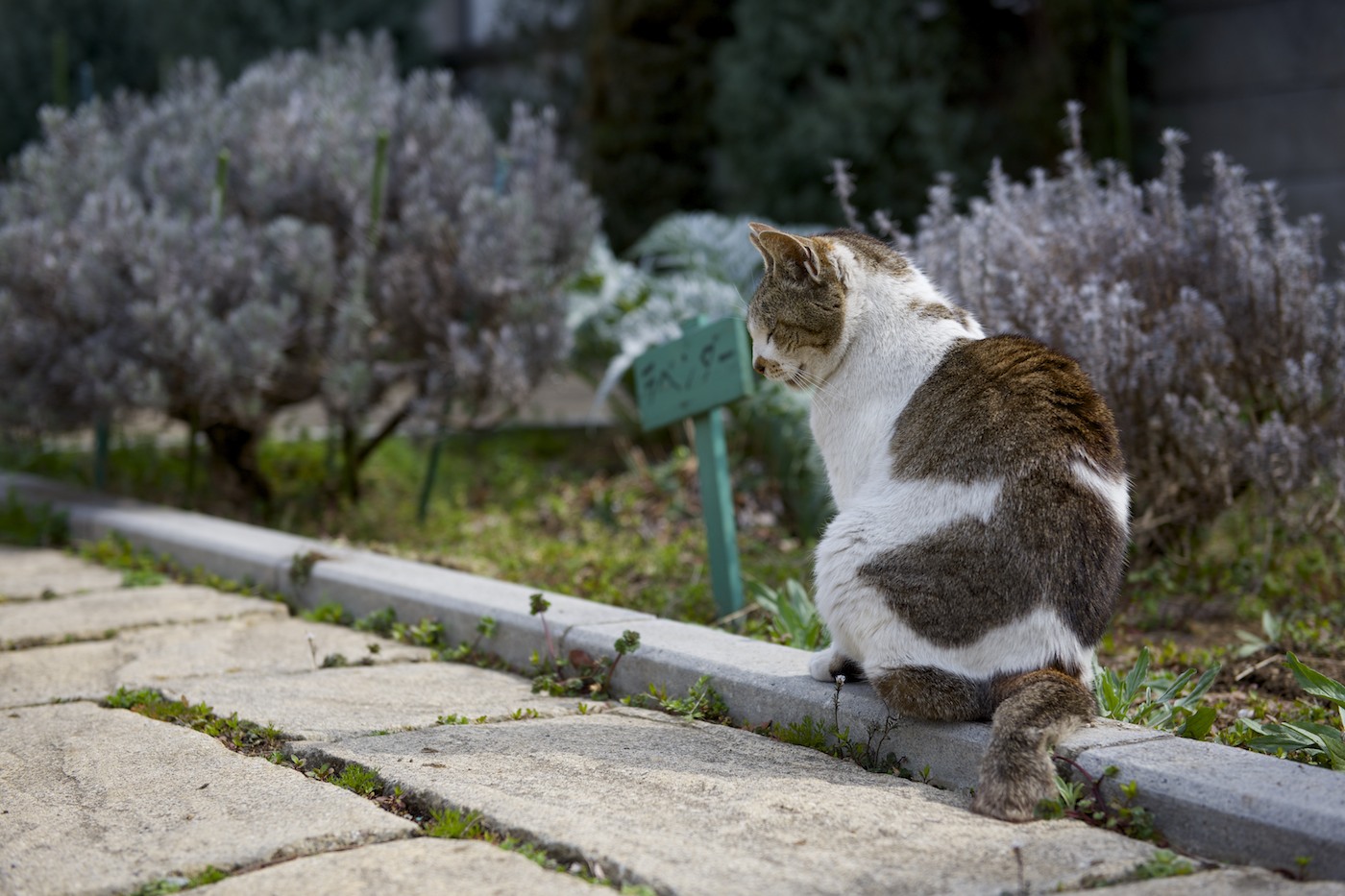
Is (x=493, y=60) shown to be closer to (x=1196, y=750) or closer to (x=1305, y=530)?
(x=1305, y=530)

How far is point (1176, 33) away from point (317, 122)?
5.51 m

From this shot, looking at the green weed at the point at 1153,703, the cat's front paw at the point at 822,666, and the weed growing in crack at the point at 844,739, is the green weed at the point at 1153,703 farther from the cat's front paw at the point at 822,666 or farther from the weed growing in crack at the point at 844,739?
the cat's front paw at the point at 822,666

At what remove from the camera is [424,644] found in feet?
12.4

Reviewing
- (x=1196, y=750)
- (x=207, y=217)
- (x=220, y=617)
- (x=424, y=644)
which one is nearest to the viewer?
(x=1196, y=750)

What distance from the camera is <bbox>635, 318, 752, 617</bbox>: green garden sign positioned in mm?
3707

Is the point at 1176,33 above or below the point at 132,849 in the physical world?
above

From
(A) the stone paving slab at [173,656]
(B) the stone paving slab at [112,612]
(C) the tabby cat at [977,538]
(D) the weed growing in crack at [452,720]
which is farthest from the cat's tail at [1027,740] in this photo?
(B) the stone paving slab at [112,612]

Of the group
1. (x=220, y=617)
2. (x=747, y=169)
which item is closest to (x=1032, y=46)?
(x=747, y=169)

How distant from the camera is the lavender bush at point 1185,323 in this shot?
3.77 meters

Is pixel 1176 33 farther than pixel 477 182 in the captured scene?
Yes

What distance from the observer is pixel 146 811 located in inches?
92.7

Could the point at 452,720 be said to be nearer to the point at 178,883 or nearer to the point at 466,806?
the point at 466,806

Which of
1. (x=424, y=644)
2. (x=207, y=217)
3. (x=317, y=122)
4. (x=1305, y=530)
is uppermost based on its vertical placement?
(x=317, y=122)

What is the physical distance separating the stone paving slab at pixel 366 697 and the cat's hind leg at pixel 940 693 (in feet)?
2.84
